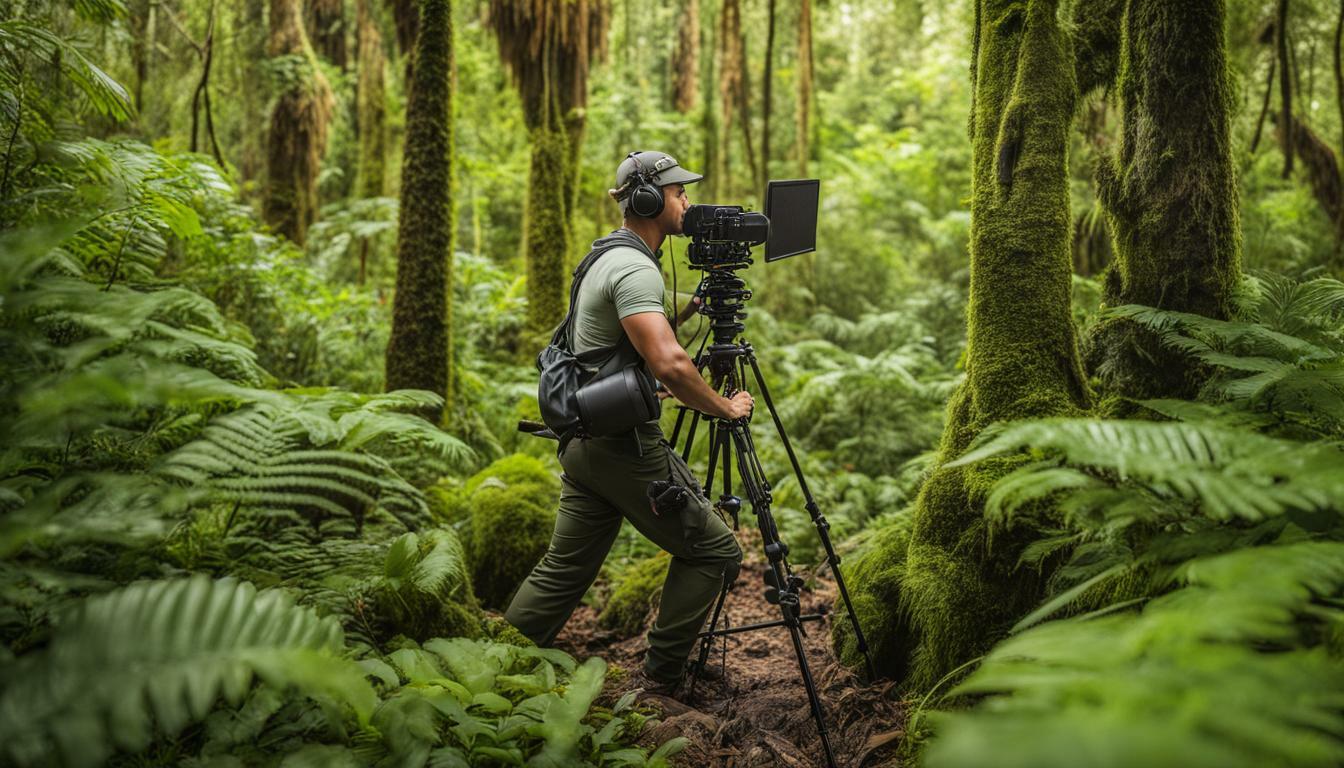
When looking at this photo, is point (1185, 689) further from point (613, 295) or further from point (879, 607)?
point (613, 295)

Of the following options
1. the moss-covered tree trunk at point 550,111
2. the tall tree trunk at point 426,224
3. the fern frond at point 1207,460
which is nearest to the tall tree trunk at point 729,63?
the moss-covered tree trunk at point 550,111

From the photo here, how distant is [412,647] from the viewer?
9.14 ft

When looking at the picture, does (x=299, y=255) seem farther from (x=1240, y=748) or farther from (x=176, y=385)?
(x=1240, y=748)

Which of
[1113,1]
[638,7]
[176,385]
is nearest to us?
[176,385]

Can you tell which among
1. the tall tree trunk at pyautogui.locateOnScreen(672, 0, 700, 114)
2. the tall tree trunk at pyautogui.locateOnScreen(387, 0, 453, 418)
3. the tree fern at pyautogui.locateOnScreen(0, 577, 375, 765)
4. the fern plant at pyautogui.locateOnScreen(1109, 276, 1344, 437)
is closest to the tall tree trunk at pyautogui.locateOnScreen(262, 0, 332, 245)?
the tall tree trunk at pyautogui.locateOnScreen(387, 0, 453, 418)

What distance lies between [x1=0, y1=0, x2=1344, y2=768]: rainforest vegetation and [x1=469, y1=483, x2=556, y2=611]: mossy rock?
28 millimetres

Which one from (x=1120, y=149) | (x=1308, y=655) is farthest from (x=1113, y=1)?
(x=1308, y=655)

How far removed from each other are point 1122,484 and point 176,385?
257cm

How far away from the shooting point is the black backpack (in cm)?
312

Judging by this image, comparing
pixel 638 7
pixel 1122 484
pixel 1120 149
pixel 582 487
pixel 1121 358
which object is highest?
pixel 638 7

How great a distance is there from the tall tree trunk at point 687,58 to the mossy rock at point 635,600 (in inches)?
424

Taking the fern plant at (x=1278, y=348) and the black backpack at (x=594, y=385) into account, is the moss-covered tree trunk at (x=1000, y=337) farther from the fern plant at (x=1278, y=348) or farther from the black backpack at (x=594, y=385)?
the black backpack at (x=594, y=385)

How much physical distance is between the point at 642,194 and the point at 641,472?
1.31m

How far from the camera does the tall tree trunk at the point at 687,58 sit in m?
12.6
